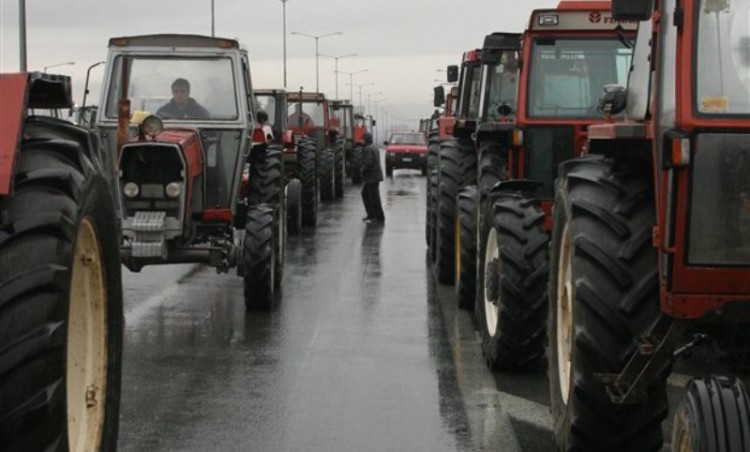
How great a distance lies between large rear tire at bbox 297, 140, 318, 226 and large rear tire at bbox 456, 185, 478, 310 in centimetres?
866

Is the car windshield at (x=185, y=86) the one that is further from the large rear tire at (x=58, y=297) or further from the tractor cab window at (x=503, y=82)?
the large rear tire at (x=58, y=297)

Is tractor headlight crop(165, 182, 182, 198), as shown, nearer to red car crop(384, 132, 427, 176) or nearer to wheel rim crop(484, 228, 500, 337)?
wheel rim crop(484, 228, 500, 337)

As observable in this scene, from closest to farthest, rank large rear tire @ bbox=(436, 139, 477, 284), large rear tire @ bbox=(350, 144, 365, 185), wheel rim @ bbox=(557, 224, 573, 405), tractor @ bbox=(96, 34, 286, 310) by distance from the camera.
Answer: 1. wheel rim @ bbox=(557, 224, 573, 405)
2. tractor @ bbox=(96, 34, 286, 310)
3. large rear tire @ bbox=(436, 139, 477, 284)
4. large rear tire @ bbox=(350, 144, 365, 185)

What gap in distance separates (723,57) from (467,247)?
6.07 metres

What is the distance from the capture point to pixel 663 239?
4.83 m

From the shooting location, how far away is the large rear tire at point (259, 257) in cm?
1097

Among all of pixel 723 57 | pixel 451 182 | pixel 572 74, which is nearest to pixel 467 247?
pixel 451 182

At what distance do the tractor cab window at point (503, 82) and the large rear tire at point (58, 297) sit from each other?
7.03 meters

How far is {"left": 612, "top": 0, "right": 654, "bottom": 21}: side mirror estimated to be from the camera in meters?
4.97

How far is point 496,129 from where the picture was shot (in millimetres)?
10062

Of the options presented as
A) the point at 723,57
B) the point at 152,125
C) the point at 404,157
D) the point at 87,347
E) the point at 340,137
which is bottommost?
the point at 404,157

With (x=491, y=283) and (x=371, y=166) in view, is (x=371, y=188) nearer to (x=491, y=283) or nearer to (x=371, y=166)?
(x=371, y=166)

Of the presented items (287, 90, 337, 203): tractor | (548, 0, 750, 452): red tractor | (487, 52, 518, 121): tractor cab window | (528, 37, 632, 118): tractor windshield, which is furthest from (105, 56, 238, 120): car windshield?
(287, 90, 337, 203): tractor

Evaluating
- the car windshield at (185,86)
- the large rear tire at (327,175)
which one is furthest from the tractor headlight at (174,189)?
the large rear tire at (327,175)
